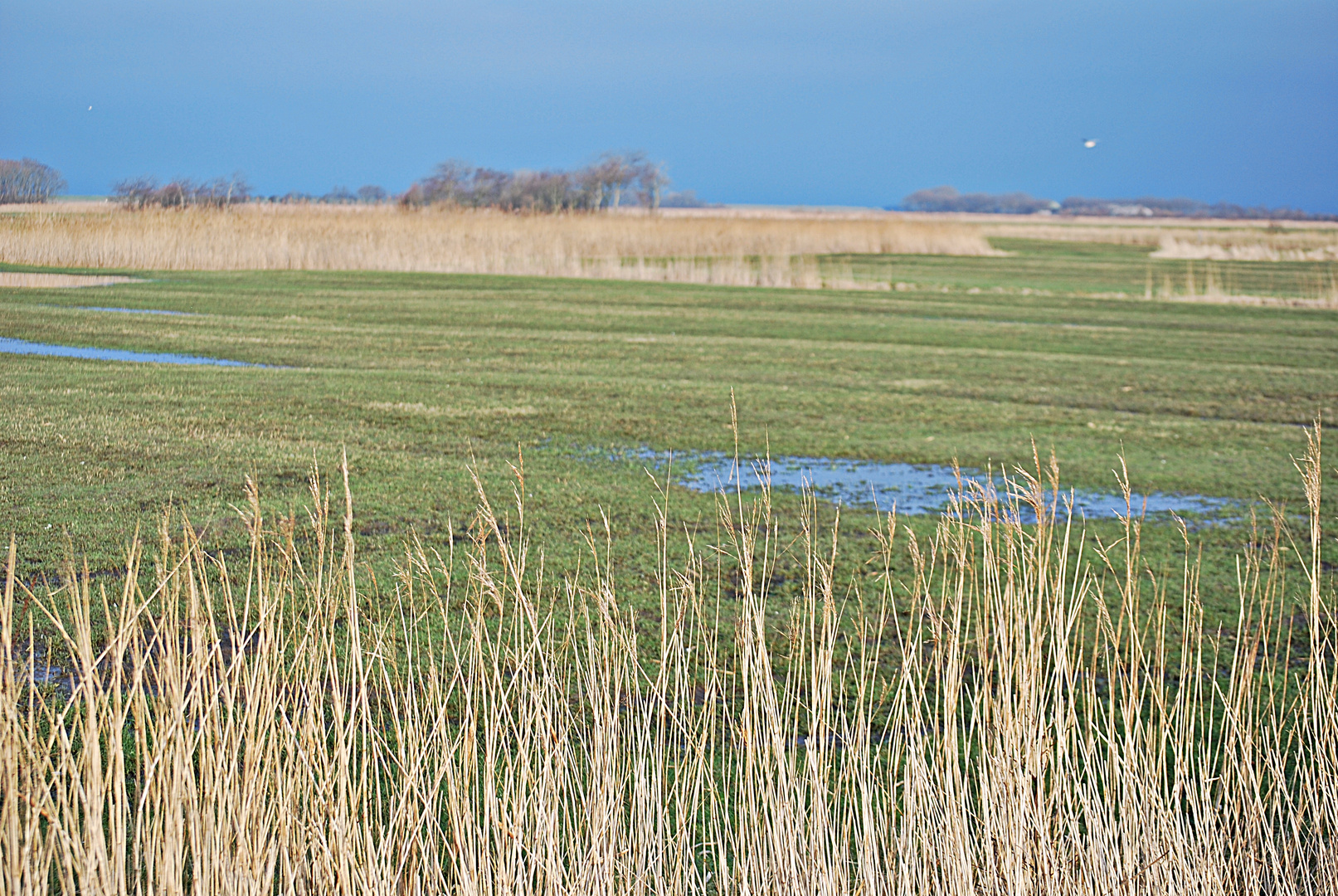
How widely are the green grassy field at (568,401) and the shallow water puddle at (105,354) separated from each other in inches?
11.9

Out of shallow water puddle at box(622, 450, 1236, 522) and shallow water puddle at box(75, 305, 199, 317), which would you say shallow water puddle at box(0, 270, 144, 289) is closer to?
shallow water puddle at box(75, 305, 199, 317)

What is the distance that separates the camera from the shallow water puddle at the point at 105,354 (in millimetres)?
9883

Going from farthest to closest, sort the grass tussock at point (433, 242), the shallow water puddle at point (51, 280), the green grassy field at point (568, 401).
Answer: the shallow water puddle at point (51, 280) → the grass tussock at point (433, 242) → the green grassy field at point (568, 401)

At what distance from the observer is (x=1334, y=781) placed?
3295mm

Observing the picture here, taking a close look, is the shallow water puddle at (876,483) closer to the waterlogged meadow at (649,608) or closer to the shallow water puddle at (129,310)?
the waterlogged meadow at (649,608)

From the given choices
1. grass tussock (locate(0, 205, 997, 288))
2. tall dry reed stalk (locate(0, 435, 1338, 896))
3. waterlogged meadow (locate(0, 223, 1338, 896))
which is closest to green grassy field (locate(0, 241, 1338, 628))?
waterlogged meadow (locate(0, 223, 1338, 896))

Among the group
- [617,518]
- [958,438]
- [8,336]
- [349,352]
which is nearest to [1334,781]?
[617,518]

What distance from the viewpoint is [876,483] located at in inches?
279

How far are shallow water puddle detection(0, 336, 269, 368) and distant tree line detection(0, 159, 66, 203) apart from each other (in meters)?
1.78

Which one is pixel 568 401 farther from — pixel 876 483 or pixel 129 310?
pixel 129 310

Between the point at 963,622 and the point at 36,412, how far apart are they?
18.8ft

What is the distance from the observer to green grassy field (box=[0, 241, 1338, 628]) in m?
5.92

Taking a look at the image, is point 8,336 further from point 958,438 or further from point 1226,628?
point 1226,628

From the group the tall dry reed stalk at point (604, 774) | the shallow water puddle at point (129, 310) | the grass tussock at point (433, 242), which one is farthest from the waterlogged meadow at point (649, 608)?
the grass tussock at point (433, 242)
